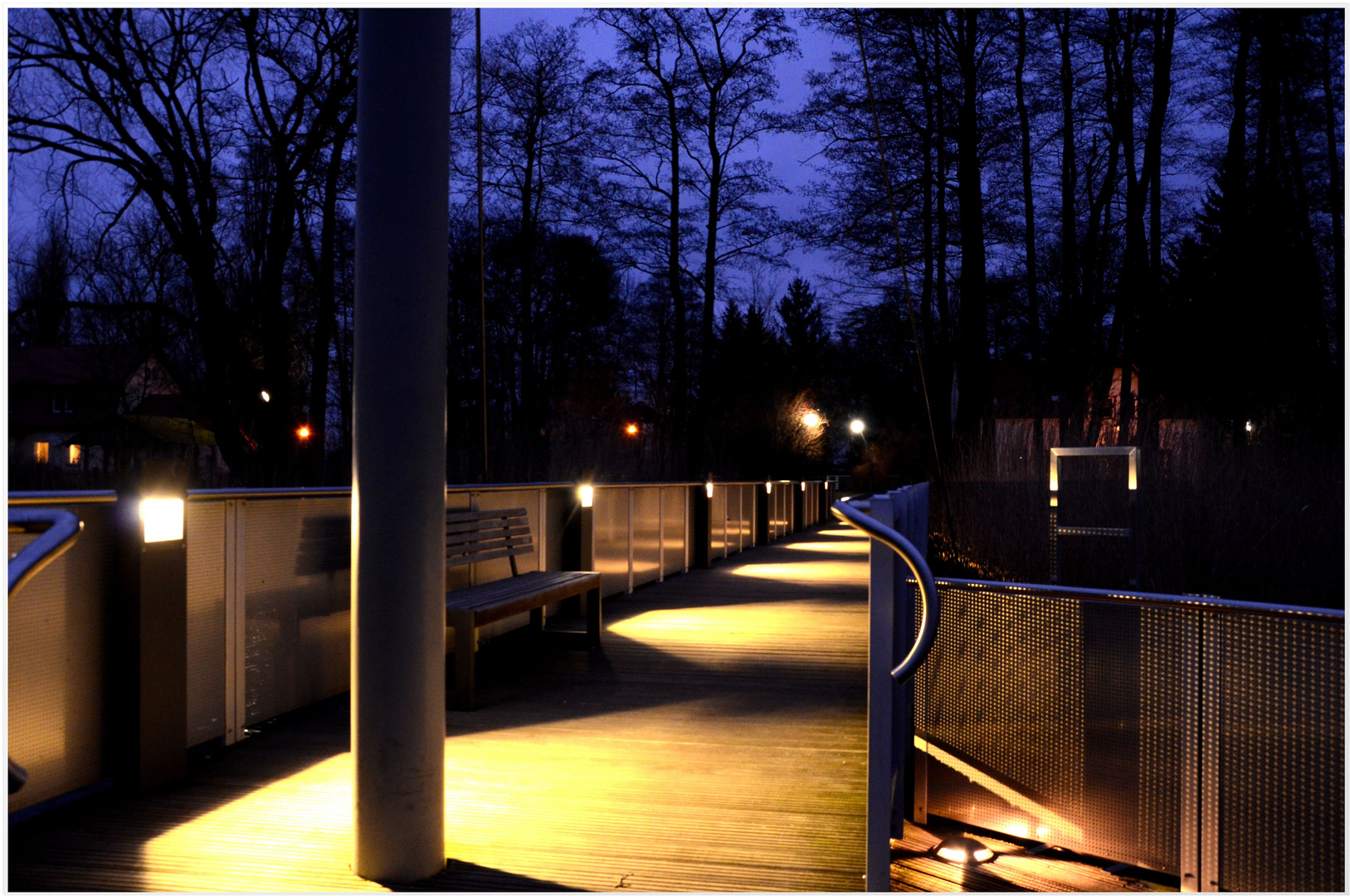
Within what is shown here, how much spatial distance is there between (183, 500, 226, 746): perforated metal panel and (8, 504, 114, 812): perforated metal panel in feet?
1.58

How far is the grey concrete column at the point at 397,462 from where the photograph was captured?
3738mm

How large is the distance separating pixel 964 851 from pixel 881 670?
1046mm

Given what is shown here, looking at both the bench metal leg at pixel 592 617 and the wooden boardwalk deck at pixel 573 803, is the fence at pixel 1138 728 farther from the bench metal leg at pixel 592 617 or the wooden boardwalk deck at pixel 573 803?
the bench metal leg at pixel 592 617

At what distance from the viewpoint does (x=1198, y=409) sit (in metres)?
11.3

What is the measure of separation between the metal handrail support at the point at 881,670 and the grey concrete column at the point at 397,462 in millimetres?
1418

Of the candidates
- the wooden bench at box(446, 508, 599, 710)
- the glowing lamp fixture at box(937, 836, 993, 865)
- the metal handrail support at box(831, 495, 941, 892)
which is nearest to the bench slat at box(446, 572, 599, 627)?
the wooden bench at box(446, 508, 599, 710)

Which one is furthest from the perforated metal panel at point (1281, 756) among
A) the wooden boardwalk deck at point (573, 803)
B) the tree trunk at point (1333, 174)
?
the tree trunk at point (1333, 174)

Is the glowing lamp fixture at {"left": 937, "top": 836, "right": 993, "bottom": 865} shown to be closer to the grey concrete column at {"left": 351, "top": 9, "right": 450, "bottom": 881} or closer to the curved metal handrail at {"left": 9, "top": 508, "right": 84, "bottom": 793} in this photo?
the grey concrete column at {"left": 351, "top": 9, "right": 450, "bottom": 881}

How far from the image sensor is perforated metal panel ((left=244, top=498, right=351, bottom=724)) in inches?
221

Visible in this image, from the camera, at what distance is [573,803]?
180 inches

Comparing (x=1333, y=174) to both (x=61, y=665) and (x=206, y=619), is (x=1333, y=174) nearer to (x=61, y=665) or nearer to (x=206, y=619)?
(x=206, y=619)

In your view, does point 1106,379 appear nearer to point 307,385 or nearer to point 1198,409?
point 1198,409

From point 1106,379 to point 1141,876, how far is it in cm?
1168

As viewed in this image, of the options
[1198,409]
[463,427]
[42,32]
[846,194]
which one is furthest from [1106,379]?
[42,32]
